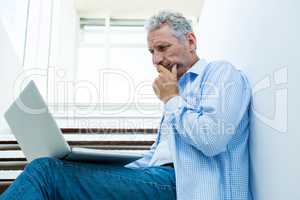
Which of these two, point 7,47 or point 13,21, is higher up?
point 13,21

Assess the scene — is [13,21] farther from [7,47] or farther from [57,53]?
[57,53]

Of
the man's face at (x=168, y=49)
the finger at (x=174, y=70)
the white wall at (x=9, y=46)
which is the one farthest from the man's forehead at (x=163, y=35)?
the white wall at (x=9, y=46)

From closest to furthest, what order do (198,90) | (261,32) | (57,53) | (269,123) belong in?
(269,123) < (261,32) < (198,90) < (57,53)

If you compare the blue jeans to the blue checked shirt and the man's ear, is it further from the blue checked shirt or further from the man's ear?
the man's ear

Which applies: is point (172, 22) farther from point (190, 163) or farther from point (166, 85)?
point (190, 163)

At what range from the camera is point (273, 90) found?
3.59 ft

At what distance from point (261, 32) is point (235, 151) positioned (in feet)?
1.34

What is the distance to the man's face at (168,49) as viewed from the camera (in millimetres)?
1521

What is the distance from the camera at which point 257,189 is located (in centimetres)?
124

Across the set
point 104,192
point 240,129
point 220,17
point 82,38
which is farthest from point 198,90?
point 82,38

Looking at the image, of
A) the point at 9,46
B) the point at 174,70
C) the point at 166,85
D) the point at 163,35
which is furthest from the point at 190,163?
the point at 9,46

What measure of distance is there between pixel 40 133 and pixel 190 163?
0.50 metres

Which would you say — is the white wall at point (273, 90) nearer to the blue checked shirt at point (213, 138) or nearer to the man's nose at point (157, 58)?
the blue checked shirt at point (213, 138)

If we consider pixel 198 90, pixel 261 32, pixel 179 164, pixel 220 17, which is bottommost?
pixel 179 164
